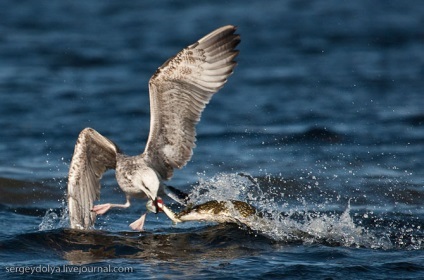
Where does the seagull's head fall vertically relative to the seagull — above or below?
below

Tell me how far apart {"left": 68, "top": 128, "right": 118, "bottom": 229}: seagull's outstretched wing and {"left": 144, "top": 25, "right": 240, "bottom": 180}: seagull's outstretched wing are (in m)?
0.50

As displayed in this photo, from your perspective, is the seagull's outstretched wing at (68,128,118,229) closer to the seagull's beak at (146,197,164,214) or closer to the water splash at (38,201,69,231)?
the water splash at (38,201,69,231)

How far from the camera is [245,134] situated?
12562mm

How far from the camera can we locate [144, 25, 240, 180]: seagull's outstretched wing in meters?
7.79

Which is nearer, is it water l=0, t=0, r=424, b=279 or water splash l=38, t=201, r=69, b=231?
water l=0, t=0, r=424, b=279

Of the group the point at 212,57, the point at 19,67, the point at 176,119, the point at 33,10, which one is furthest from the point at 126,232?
the point at 33,10

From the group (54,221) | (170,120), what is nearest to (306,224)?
(170,120)

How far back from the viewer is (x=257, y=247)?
790 cm

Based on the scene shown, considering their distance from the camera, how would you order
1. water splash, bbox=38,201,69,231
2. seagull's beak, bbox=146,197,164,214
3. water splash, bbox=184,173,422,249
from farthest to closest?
water splash, bbox=38,201,69,231
water splash, bbox=184,173,422,249
seagull's beak, bbox=146,197,164,214

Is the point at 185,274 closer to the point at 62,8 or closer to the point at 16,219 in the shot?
the point at 16,219

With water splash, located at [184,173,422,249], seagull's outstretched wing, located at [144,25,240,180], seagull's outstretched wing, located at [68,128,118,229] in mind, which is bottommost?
water splash, located at [184,173,422,249]

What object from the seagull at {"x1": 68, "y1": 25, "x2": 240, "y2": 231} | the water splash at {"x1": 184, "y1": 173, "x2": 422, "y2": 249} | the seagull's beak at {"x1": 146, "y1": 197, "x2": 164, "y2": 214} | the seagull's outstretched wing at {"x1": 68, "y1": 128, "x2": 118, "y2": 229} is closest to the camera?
the seagull's beak at {"x1": 146, "y1": 197, "x2": 164, "y2": 214}

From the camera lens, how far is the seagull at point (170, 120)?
775cm

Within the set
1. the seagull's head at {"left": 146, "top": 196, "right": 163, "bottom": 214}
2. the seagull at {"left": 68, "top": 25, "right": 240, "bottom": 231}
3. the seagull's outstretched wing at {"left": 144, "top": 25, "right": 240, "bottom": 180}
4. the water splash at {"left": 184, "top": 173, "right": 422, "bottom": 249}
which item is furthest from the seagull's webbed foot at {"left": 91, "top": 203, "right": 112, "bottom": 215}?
the water splash at {"left": 184, "top": 173, "right": 422, "bottom": 249}
